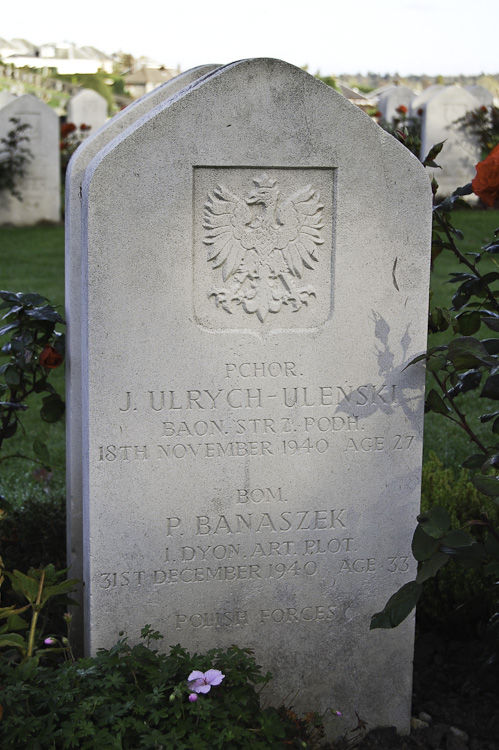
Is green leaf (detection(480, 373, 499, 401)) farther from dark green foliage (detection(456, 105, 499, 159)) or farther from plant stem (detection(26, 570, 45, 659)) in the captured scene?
dark green foliage (detection(456, 105, 499, 159))

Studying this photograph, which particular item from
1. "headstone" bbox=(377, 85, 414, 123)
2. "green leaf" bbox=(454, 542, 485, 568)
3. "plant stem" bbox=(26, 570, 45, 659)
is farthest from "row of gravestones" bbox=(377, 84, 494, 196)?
"plant stem" bbox=(26, 570, 45, 659)

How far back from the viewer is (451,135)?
13.3 m

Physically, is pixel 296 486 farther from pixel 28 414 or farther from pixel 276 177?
pixel 28 414

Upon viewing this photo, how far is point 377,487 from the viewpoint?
2.66 meters

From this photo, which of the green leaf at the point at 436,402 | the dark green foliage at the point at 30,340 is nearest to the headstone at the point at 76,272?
the dark green foliage at the point at 30,340

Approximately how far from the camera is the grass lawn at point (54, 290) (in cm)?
471

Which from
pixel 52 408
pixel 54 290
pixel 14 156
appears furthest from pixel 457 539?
pixel 14 156

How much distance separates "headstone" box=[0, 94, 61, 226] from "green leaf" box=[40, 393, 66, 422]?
9.76 meters

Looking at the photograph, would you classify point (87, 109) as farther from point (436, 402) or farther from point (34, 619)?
point (34, 619)

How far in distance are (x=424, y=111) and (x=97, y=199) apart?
12.1 metres

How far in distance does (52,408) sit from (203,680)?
1.32 meters

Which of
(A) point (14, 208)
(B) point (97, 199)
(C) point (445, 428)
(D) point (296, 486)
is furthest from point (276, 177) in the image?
(A) point (14, 208)

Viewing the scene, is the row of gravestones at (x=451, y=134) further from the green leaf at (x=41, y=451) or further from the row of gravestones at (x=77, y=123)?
the green leaf at (x=41, y=451)

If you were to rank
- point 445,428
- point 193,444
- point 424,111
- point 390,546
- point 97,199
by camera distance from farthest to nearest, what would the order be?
point 424,111
point 445,428
point 390,546
point 193,444
point 97,199
